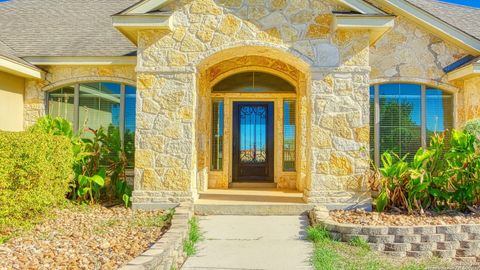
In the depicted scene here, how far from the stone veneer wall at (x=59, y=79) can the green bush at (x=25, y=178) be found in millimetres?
2826

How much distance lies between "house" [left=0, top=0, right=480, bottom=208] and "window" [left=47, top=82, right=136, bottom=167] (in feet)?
0.09

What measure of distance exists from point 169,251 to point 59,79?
20.6 ft

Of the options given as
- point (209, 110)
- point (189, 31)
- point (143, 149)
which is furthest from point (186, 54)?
point (209, 110)

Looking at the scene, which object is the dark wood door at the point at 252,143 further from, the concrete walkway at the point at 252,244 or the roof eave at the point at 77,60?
the concrete walkway at the point at 252,244

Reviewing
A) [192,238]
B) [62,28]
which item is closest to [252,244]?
[192,238]

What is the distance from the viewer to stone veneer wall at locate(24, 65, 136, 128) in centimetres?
920

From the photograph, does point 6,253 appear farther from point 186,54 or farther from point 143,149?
point 186,54

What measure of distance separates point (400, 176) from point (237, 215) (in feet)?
9.46

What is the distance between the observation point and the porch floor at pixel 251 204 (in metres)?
7.18

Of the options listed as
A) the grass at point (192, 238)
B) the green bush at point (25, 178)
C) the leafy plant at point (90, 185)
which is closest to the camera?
the grass at point (192, 238)

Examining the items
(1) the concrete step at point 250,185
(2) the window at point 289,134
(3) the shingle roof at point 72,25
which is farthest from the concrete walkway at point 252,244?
(3) the shingle roof at point 72,25

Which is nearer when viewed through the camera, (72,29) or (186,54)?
(186,54)

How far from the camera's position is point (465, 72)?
823 cm

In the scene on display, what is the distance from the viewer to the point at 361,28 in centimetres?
716
